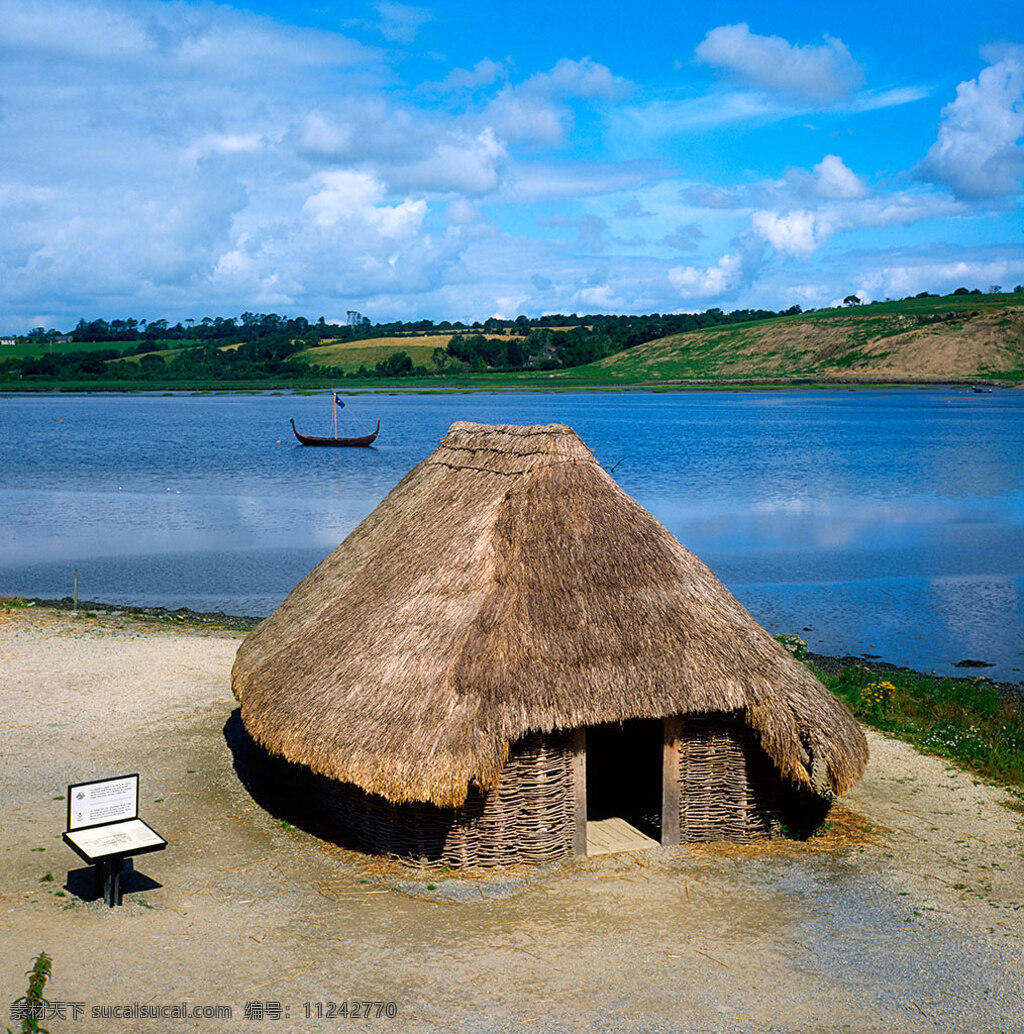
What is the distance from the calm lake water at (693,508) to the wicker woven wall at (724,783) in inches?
470

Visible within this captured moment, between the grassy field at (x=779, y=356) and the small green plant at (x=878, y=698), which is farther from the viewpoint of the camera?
the grassy field at (x=779, y=356)

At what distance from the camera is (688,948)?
31.4ft

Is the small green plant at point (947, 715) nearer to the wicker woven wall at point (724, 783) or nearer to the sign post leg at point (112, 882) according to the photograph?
the wicker woven wall at point (724, 783)

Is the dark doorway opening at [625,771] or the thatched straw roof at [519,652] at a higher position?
the thatched straw roof at [519,652]

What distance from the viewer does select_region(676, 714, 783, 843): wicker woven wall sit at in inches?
466

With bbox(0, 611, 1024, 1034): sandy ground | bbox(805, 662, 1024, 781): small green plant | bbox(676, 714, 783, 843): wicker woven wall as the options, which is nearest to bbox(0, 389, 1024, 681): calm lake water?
bbox(805, 662, 1024, 781): small green plant

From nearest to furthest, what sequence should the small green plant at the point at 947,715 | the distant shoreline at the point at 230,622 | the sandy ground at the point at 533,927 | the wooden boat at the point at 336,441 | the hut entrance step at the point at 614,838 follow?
the sandy ground at the point at 533,927 < the hut entrance step at the point at 614,838 < the small green plant at the point at 947,715 < the distant shoreline at the point at 230,622 < the wooden boat at the point at 336,441

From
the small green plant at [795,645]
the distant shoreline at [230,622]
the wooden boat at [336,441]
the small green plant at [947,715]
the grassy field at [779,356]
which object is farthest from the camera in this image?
the grassy field at [779,356]

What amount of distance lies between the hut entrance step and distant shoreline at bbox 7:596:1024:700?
952 centimetres

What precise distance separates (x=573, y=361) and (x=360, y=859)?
6804 inches

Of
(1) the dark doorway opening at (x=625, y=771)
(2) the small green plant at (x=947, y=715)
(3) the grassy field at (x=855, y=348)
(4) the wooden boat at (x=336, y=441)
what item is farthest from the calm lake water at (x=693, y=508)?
(3) the grassy field at (x=855, y=348)

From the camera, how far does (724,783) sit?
11984 millimetres

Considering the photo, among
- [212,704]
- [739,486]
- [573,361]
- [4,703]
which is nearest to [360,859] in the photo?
[212,704]

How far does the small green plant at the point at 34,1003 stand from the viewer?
7227 mm
